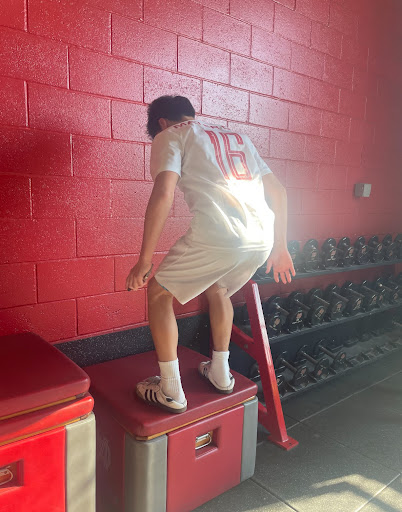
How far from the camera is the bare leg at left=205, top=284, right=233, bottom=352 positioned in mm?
1573

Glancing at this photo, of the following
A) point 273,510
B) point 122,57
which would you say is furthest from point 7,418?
point 122,57

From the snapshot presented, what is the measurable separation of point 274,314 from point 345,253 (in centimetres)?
79

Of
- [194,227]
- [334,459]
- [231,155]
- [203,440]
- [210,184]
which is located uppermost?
[231,155]

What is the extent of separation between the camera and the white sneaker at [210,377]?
1509 millimetres

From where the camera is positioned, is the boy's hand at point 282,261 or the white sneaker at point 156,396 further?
the boy's hand at point 282,261

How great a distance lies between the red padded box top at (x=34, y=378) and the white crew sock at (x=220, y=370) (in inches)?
20.7

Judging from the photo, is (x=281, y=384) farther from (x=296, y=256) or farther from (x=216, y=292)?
(x=216, y=292)

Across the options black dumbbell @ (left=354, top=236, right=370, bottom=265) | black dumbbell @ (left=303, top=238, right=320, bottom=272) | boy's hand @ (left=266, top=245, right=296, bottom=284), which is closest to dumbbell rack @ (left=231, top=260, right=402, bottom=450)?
boy's hand @ (left=266, top=245, right=296, bottom=284)

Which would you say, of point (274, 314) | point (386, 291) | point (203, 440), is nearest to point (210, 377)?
point (203, 440)

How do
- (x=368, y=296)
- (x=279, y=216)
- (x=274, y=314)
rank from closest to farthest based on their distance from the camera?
(x=279, y=216) → (x=274, y=314) → (x=368, y=296)

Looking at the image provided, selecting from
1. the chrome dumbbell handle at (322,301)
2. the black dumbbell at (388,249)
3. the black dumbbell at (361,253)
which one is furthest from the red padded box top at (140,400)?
the black dumbbell at (388,249)

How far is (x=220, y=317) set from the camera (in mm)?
1585

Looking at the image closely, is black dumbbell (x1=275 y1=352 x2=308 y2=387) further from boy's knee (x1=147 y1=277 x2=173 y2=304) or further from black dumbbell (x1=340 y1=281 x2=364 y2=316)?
boy's knee (x1=147 y1=277 x2=173 y2=304)

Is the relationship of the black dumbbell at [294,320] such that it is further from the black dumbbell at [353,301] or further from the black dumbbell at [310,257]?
the black dumbbell at [353,301]
